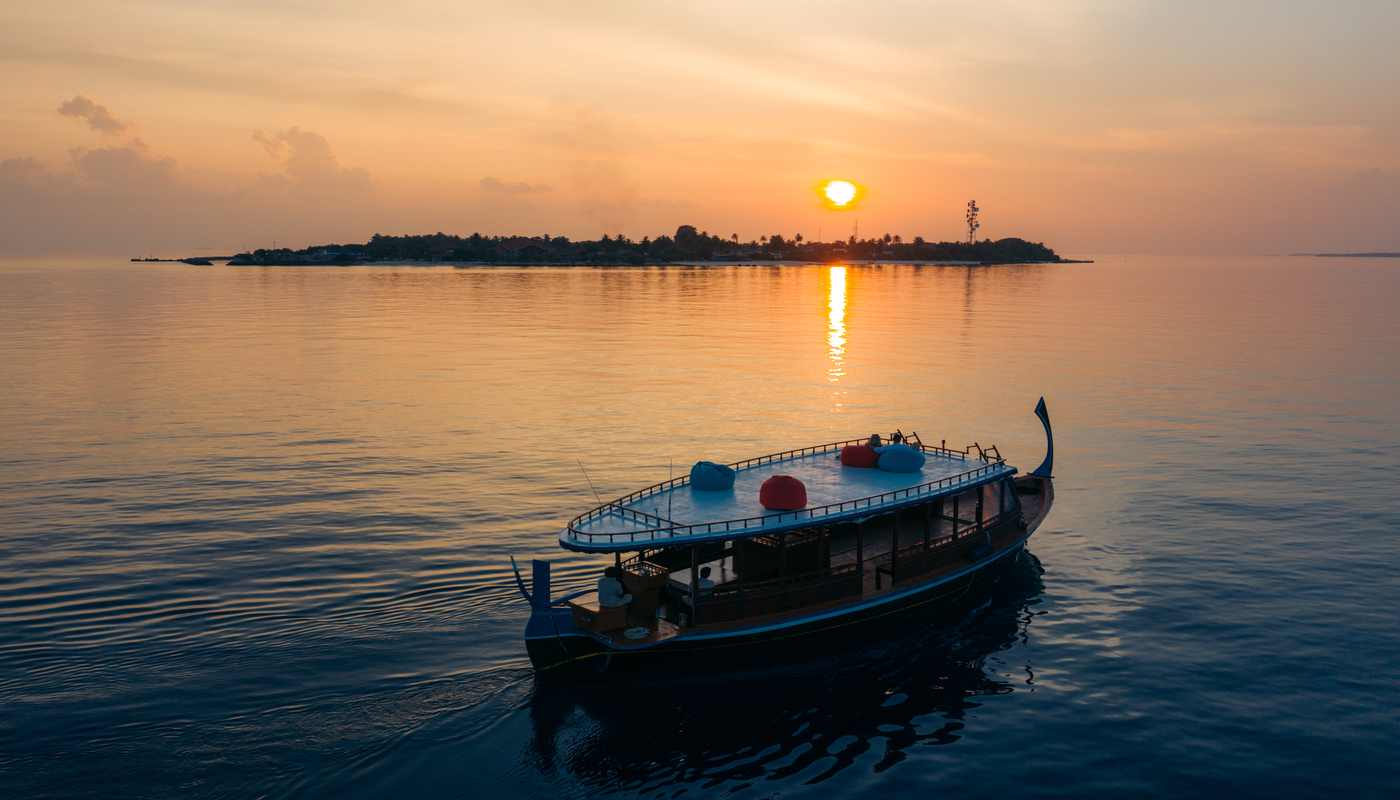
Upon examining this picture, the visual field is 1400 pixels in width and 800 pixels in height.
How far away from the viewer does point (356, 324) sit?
112 metres

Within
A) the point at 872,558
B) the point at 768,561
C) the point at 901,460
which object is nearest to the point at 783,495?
the point at 768,561

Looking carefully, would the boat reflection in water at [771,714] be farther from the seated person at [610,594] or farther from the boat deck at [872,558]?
the seated person at [610,594]

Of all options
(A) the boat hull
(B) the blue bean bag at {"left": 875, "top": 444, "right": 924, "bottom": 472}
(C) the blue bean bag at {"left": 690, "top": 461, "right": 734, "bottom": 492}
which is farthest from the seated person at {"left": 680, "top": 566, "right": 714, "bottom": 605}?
(B) the blue bean bag at {"left": 875, "top": 444, "right": 924, "bottom": 472}

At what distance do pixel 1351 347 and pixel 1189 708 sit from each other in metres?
91.3

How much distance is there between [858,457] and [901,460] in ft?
5.31

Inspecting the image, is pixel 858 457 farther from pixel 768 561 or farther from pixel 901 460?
pixel 768 561

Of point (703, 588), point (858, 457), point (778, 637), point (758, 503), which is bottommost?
point (778, 637)

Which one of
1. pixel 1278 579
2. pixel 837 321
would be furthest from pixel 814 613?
pixel 837 321

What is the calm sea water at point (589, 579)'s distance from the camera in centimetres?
1942

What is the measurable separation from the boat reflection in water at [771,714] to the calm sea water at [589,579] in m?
0.09

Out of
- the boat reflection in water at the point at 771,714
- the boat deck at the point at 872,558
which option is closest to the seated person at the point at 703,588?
the boat deck at the point at 872,558

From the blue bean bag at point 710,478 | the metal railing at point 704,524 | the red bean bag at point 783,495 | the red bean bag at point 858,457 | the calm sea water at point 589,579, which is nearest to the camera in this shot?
the calm sea water at point 589,579

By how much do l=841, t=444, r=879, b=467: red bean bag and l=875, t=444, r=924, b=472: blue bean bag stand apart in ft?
1.82

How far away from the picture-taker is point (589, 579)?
95.9 ft
